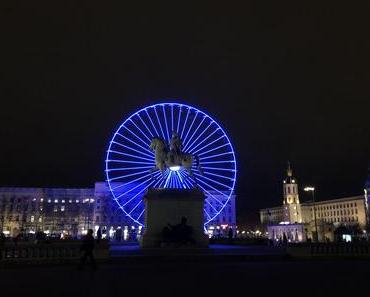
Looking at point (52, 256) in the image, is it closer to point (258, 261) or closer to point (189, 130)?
point (258, 261)

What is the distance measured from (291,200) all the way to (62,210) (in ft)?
304

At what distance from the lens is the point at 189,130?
44531 mm

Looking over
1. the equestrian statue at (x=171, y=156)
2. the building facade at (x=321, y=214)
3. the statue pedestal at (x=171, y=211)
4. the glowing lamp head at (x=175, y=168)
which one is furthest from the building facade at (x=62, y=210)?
the statue pedestal at (x=171, y=211)

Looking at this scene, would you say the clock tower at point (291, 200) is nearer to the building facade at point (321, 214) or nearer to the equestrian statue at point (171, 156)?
the building facade at point (321, 214)

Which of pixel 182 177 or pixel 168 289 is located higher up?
pixel 182 177

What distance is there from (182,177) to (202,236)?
581cm

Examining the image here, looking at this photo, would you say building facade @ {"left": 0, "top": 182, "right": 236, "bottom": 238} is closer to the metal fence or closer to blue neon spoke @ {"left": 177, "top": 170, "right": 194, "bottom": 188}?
blue neon spoke @ {"left": 177, "top": 170, "right": 194, "bottom": 188}

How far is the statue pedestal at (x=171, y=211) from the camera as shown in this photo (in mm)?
38281

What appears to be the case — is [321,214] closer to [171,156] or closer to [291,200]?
[291,200]

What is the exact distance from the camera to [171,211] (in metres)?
38.4

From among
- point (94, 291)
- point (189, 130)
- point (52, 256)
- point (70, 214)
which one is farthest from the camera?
point (70, 214)

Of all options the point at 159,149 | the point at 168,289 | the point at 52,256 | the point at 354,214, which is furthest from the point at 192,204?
the point at 354,214

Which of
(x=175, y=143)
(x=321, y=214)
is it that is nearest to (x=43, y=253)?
(x=175, y=143)

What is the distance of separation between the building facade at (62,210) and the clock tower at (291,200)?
54.3m
